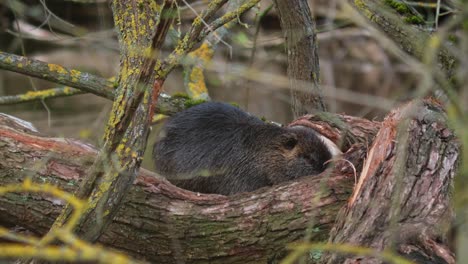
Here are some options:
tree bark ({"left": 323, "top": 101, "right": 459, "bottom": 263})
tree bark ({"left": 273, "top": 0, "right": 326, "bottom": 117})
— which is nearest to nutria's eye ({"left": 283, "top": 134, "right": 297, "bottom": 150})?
tree bark ({"left": 273, "top": 0, "right": 326, "bottom": 117})

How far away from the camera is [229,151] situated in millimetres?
4957

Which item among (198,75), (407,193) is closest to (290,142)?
(198,75)

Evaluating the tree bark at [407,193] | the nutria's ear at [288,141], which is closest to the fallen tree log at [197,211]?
the tree bark at [407,193]

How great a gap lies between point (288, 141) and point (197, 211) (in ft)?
4.64

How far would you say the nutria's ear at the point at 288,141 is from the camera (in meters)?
5.01

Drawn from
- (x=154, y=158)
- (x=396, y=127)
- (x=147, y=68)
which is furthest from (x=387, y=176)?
(x=154, y=158)

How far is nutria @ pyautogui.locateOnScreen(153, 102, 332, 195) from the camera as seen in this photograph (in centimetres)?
488

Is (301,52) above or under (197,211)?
above

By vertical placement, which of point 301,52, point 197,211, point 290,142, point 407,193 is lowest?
point 197,211

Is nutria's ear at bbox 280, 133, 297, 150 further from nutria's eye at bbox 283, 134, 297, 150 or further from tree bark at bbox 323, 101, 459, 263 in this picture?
tree bark at bbox 323, 101, 459, 263

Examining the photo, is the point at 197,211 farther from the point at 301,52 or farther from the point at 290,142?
the point at 301,52

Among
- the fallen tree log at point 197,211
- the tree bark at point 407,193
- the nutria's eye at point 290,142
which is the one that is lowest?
the fallen tree log at point 197,211

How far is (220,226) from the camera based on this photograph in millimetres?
3725

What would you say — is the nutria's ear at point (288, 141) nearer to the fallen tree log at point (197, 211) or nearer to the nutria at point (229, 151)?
the nutria at point (229, 151)
